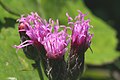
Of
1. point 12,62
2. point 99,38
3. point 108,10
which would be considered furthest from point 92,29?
point 12,62

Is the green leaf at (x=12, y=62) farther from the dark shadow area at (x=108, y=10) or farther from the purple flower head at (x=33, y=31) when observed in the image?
the dark shadow area at (x=108, y=10)

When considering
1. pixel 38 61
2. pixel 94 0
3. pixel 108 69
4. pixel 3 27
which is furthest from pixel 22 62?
pixel 94 0

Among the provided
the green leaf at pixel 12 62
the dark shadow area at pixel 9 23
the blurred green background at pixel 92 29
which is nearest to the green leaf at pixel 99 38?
the blurred green background at pixel 92 29

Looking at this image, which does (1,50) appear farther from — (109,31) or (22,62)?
(109,31)

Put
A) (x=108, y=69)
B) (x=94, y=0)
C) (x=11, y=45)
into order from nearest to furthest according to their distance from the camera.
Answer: (x=11, y=45) < (x=108, y=69) < (x=94, y=0)

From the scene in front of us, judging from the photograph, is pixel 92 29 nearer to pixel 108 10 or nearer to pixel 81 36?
pixel 108 10

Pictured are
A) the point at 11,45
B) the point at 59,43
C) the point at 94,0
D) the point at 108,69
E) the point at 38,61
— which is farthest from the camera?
the point at 94,0

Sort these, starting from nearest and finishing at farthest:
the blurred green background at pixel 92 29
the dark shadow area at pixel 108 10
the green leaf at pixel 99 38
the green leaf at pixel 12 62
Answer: the green leaf at pixel 12 62, the blurred green background at pixel 92 29, the green leaf at pixel 99 38, the dark shadow area at pixel 108 10
